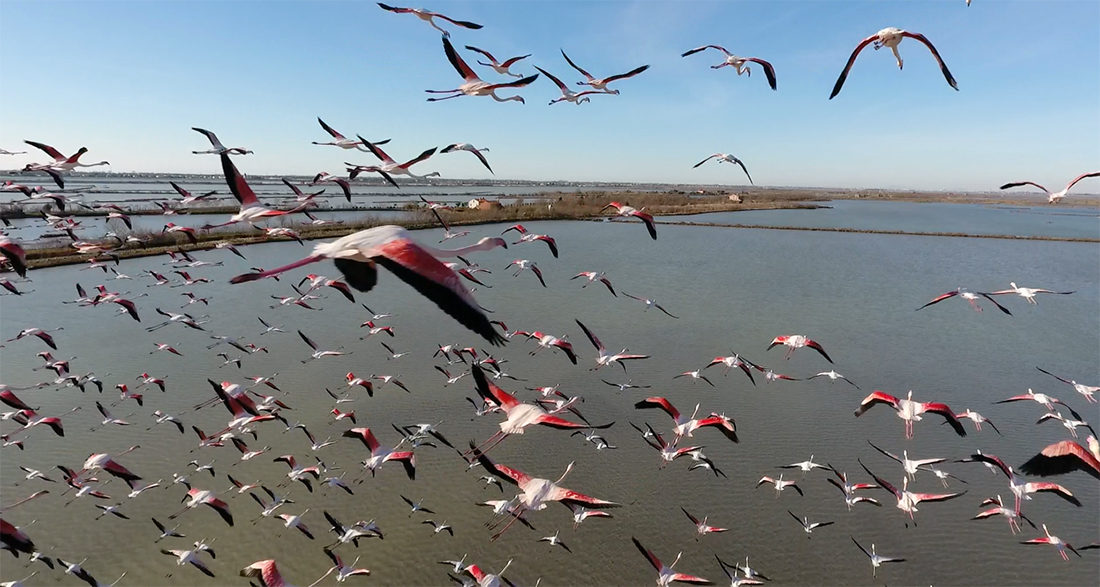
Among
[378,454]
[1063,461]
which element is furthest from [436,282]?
[1063,461]

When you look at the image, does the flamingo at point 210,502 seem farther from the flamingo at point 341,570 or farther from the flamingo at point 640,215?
the flamingo at point 640,215

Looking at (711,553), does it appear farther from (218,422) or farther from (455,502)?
(218,422)

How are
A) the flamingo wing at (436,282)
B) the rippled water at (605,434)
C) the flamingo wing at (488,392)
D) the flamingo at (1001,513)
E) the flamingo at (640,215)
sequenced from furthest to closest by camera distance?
the rippled water at (605,434)
the flamingo at (640,215)
the flamingo at (1001,513)
the flamingo wing at (488,392)
the flamingo wing at (436,282)

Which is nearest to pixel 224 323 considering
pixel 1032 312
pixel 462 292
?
pixel 462 292

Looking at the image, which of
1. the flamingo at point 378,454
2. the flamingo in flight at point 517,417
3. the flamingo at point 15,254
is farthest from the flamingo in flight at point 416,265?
the flamingo at point 15,254

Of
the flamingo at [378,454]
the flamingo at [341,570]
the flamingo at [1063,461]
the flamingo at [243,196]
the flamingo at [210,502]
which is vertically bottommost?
the flamingo at [341,570]

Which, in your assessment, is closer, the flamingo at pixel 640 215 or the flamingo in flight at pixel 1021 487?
the flamingo in flight at pixel 1021 487

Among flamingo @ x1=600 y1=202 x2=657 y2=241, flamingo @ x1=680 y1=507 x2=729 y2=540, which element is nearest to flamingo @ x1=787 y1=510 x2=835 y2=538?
flamingo @ x1=680 y1=507 x2=729 y2=540

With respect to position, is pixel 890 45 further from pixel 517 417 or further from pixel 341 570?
pixel 341 570
